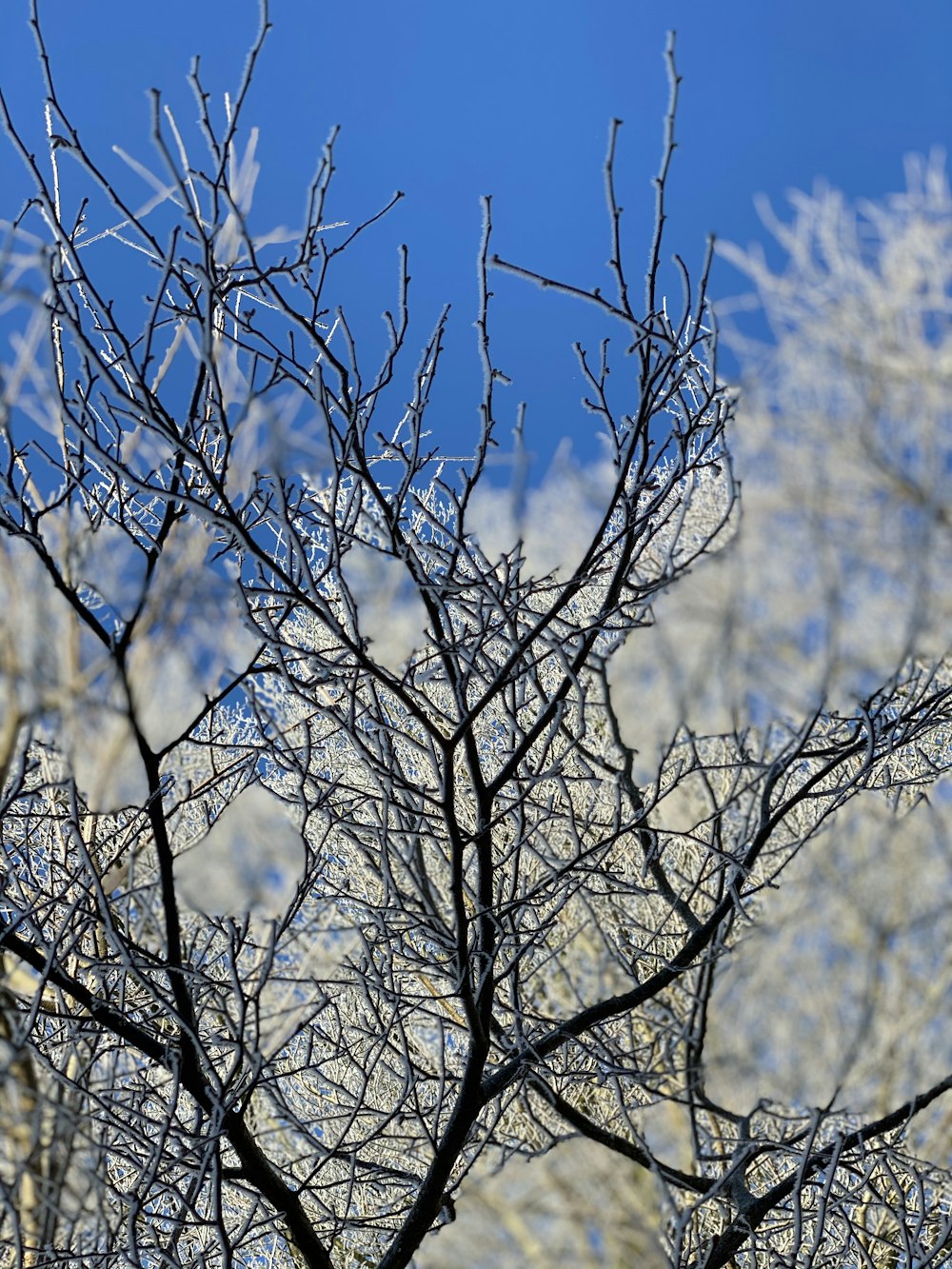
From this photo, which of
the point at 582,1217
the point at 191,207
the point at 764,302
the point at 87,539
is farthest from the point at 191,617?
the point at 764,302

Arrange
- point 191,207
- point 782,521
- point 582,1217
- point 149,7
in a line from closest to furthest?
point 191,207, point 582,1217, point 782,521, point 149,7

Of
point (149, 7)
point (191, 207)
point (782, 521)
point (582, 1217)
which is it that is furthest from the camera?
point (149, 7)

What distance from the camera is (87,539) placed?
207 centimetres

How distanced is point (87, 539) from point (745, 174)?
1692cm

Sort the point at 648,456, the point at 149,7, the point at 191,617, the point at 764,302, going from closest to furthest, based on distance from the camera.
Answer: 1. the point at 648,456
2. the point at 191,617
3. the point at 764,302
4. the point at 149,7

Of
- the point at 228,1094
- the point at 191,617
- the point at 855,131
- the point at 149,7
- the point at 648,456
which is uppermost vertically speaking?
the point at 149,7

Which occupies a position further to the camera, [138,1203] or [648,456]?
[648,456]

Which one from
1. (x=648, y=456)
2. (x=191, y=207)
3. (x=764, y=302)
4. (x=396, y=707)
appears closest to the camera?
(x=191, y=207)

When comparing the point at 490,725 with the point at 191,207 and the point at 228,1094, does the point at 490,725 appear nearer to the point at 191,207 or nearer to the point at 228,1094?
the point at 228,1094

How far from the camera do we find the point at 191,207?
154cm

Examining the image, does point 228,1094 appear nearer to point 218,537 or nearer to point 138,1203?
point 138,1203

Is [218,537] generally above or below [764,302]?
below

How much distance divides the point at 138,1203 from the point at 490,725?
2.20 metres

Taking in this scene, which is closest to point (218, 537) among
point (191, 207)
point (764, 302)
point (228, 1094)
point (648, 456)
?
point (191, 207)
